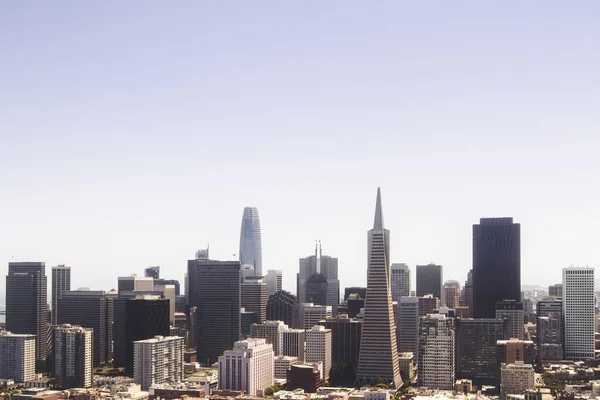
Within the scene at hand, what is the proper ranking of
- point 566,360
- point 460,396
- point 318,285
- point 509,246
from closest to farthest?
point 460,396
point 566,360
point 509,246
point 318,285

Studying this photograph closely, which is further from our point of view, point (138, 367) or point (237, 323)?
point (237, 323)

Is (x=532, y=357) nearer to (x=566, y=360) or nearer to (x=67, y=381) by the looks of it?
(x=566, y=360)

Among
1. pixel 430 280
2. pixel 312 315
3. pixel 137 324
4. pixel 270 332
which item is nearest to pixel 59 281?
pixel 137 324

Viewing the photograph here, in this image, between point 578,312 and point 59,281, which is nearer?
point 578,312

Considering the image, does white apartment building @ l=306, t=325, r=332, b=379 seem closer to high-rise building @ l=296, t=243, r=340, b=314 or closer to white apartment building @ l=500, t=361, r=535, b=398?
white apartment building @ l=500, t=361, r=535, b=398

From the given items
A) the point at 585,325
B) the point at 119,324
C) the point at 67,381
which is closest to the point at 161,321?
the point at 119,324

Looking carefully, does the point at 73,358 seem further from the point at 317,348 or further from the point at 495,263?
the point at 495,263

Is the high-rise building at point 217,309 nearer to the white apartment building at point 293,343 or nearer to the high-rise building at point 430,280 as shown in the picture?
the white apartment building at point 293,343
